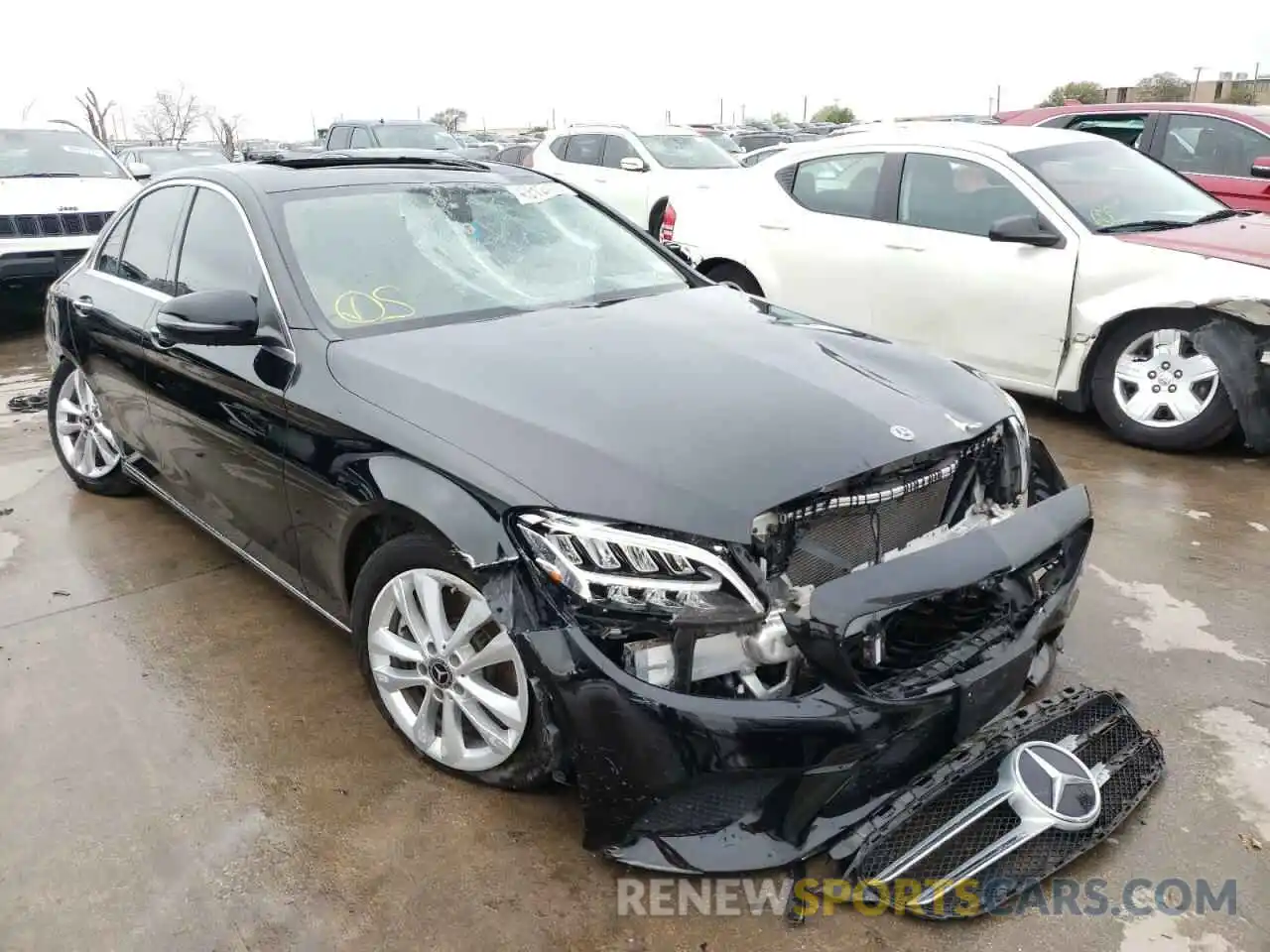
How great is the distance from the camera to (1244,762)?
2.66 metres

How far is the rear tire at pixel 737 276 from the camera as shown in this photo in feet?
21.4

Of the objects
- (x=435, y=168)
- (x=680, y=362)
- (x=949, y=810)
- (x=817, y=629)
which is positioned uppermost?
(x=435, y=168)

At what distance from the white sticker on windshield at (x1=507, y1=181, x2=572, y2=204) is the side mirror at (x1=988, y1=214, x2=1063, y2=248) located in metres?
2.50

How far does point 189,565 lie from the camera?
4.05m

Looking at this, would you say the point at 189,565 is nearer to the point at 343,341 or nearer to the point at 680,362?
the point at 343,341

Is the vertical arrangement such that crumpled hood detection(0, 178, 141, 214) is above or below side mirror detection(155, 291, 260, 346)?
below

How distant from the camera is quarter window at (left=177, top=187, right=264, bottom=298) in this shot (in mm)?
3210

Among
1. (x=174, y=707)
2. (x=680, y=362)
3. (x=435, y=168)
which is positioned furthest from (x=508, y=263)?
(x=174, y=707)

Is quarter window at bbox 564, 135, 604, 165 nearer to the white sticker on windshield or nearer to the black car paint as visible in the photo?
the white sticker on windshield

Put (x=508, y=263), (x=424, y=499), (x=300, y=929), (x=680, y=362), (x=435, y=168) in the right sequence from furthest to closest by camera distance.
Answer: (x=435, y=168), (x=508, y=263), (x=680, y=362), (x=424, y=499), (x=300, y=929)

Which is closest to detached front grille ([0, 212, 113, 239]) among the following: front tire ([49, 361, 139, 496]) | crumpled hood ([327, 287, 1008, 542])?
front tire ([49, 361, 139, 496])

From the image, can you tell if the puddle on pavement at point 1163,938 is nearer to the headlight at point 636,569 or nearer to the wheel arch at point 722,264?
the headlight at point 636,569

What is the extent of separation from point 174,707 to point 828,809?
2045mm

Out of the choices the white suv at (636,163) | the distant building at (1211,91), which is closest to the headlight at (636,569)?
the white suv at (636,163)
